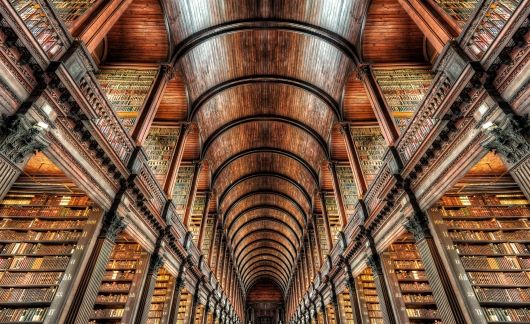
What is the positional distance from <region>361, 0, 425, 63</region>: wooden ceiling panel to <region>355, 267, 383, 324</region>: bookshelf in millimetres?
7661

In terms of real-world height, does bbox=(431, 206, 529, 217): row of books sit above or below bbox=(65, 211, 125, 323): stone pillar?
above

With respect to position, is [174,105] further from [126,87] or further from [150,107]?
[150,107]

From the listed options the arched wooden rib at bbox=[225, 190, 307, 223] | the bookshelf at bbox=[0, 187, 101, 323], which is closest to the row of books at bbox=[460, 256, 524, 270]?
the bookshelf at bbox=[0, 187, 101, 323]

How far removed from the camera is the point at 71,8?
19.0 feet

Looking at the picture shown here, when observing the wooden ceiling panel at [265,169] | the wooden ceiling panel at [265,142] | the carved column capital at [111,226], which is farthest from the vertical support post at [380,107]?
the wooden ceiling panel at [265,169]

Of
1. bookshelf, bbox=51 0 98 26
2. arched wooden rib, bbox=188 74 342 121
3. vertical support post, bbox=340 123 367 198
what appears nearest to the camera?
bookshelf, bbox=51 0 98 26

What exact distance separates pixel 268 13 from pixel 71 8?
679 cm

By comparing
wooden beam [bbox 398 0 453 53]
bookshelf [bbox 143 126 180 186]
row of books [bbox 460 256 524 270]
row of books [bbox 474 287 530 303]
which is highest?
bookshelf [bbox 143 126 180 186]

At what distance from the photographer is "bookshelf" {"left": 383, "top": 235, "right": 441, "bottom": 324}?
652 cm

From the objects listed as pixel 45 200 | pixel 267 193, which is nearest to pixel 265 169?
pixel 267 193

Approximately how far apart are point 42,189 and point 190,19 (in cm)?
720

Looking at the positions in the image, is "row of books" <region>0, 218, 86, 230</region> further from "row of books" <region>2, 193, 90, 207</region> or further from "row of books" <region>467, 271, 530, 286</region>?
"row of books" <region>467, 271, 530, 286</region>

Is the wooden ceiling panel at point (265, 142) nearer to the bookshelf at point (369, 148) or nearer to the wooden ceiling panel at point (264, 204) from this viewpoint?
the bookshelf at point (369, 148)

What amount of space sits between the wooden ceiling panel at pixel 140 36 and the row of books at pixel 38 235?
653 centimetres
